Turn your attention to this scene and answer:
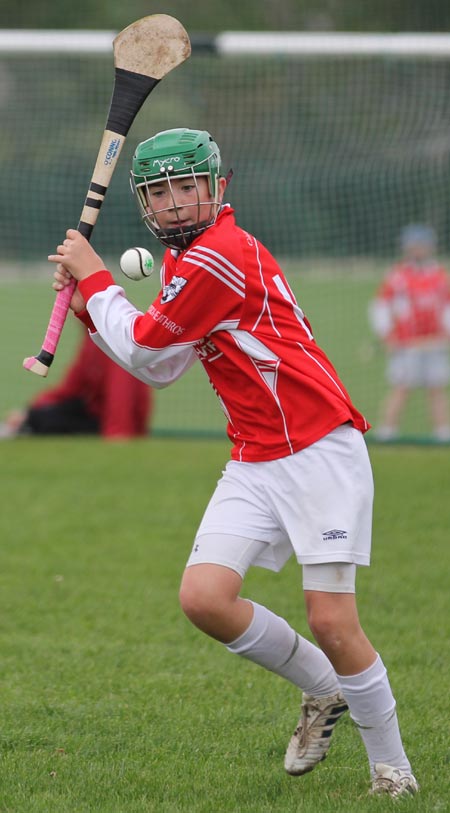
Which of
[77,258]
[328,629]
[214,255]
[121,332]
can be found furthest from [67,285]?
[328,629]

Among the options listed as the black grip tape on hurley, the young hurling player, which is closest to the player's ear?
the young hurling player

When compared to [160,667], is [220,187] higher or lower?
higher

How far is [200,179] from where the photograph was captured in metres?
3.49

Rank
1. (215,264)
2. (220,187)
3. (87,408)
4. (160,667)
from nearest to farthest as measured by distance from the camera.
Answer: (215,264)
(220,187)
(160,667)
(87,408)

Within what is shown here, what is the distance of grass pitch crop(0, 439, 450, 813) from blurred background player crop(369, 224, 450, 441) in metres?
2.87

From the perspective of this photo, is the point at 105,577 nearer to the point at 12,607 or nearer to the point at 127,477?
the point at 12,607

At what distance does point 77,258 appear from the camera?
3.56 meters

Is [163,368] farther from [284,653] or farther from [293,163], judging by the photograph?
[293,163]

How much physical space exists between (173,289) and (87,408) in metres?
7.33

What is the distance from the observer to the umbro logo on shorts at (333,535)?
11.2ft

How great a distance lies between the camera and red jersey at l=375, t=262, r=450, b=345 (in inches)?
439

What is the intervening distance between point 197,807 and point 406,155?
8.68 m

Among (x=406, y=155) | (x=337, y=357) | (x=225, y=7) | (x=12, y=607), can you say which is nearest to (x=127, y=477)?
(x=12, y=607)

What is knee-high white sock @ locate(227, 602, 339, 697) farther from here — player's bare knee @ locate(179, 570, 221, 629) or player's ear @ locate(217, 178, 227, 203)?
Result: player's ear @ locate(217, 178, 227, 203)
